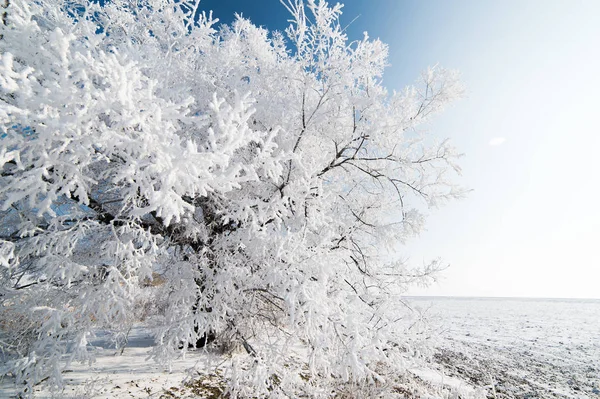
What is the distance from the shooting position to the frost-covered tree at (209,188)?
2307 mm

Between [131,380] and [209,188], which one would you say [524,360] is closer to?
[131,380]

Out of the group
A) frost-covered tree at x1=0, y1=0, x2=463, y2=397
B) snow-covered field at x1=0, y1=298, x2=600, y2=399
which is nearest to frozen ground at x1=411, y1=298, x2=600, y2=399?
snow-covered field at x1=0, y1=298, x2=600, y2=399

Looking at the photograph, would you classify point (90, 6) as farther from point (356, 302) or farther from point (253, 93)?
point (356, 302)

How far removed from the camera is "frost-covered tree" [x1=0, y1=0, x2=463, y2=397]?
90.8 inches

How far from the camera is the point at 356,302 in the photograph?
4.60 m

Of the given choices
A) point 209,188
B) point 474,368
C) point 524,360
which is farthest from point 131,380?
point 524,360

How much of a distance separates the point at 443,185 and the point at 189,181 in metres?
4.73

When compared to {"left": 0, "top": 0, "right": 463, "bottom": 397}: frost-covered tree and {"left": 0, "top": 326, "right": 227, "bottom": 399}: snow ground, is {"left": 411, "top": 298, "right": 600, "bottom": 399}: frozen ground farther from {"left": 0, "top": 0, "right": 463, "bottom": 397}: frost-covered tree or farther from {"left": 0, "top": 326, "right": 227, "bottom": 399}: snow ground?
{"left": 0, "top": 326, "right": 227, "bottom": 399}: snow ground

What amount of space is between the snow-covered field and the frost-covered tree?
76 cm

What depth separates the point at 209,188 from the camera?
8.21 ft

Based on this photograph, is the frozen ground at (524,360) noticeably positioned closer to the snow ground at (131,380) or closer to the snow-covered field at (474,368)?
the snow-covered field at (474,368)

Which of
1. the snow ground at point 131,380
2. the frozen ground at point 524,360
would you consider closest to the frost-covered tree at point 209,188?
the snow ground at point 131,380

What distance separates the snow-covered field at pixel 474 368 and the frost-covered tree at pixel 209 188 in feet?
2.50

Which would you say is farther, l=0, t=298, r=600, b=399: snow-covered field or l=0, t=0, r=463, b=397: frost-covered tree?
l=0, t=298, r=600, b=399: snow-covered field
